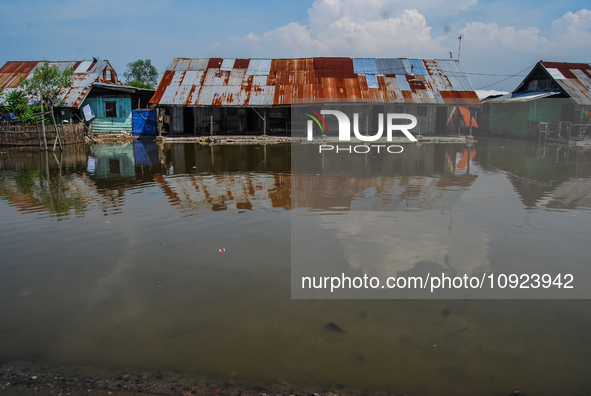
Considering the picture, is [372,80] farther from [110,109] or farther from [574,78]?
[110,109]

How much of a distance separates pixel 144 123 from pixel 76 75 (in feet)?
19.7

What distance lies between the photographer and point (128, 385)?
11.9ft

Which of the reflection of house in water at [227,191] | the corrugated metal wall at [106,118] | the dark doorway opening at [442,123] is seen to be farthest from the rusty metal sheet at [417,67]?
the corrugated metal wall at [106,118]

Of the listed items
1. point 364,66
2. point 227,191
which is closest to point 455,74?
point 364,66

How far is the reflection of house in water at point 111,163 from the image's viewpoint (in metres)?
13.8

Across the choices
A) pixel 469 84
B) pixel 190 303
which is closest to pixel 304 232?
pixel 190 303

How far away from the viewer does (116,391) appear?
3.55 metres

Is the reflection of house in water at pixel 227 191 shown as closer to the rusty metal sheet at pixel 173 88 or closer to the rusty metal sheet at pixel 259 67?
the rusty metal sheet at pixel 173 88

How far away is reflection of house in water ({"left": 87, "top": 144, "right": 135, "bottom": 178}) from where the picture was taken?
45.2ft

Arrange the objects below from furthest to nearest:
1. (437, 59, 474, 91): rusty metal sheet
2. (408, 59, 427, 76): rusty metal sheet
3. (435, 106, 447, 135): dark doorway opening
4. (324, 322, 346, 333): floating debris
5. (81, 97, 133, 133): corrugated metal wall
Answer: (435, 106, 447, 135): dark doorway opening, (81, 97, 133, 133): corrugated metal wall, (408, 59, 427, 76): rusty metal sheet, (437, 59, 474, 91): rusty metal sheet, (324, 322, 346, 333): floating debris

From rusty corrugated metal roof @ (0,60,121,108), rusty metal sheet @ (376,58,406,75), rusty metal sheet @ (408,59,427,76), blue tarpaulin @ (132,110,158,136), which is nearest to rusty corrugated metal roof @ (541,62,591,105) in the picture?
rusty metal sheet @ (408,59,427,76)

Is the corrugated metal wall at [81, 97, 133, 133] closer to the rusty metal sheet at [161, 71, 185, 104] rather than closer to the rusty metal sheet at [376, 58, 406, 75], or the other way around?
the rusty metal sheet at [161, 71, 185, 104]

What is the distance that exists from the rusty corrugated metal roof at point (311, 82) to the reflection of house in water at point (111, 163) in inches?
254

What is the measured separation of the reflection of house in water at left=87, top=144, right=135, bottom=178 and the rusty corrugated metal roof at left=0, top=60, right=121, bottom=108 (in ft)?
28.0
